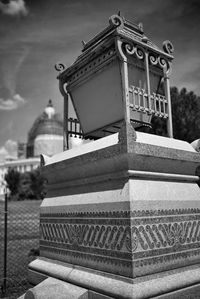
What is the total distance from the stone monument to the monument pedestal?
0.01 metres

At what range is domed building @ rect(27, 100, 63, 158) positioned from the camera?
254ft

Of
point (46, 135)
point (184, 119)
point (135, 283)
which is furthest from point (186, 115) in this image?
point (46, 135)

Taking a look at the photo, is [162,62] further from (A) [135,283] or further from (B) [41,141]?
(B) [41,141]

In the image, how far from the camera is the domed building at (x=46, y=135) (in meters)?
77.3

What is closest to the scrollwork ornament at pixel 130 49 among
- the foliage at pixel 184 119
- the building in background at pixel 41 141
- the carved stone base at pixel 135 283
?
the carved stone base at pixel 135 283

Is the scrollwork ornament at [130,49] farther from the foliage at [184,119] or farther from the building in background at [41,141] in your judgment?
the building in background at [41,141]

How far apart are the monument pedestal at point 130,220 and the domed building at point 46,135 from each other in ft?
238

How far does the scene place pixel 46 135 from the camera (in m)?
78.2

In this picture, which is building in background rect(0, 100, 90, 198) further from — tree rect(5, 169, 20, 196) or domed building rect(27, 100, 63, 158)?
tree rect(5, 169, 20, 196)

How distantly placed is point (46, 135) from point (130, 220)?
7712 cm

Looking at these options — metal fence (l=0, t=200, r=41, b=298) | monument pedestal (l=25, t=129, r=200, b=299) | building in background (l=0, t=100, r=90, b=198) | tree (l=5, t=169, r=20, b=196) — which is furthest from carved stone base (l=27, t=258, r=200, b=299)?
building in background (l=0, t=100, r=90, b=198)

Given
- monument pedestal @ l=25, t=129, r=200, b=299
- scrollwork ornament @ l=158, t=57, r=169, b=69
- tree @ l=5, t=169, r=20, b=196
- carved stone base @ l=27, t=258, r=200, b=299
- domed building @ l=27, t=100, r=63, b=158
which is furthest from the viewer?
domed building @ l=27, t=100, r=63, b=158

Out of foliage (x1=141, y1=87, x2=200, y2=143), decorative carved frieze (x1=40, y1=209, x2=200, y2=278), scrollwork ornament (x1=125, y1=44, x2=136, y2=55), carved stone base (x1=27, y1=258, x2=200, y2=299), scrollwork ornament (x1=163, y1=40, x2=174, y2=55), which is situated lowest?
carved stone base (x1=27, y1=258, x2=200, y2=299)

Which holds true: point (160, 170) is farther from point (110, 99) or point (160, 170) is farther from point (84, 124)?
point (84, 124)
